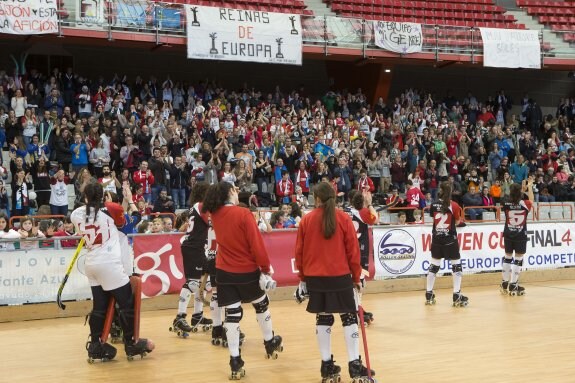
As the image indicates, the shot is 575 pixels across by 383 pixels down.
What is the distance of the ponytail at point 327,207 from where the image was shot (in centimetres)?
816

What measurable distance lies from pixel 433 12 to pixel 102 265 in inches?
951

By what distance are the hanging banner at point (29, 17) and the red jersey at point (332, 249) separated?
1580 cm

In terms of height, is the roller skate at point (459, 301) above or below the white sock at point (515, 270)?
below

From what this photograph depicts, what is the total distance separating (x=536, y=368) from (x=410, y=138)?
16.8 meters

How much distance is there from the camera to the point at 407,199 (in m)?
22.3

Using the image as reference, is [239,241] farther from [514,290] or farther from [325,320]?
[514,290]

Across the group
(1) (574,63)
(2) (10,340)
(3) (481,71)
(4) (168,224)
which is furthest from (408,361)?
(3) (481,71)

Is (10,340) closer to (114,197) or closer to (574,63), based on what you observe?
(114,197)

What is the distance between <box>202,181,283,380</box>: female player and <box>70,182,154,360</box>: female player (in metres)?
1.37

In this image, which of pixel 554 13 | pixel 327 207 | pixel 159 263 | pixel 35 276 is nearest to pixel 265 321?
pixel 327 207

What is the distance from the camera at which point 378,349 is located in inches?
407

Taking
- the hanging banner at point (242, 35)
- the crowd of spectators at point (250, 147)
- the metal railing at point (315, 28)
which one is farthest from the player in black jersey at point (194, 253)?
the hanging banner at point (242, 35)

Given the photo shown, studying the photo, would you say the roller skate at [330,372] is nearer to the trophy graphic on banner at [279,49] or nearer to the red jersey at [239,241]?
the red jersey at [239,241]

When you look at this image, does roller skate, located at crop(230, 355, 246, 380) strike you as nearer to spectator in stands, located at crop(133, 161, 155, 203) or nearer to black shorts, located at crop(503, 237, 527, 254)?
black shorts, located at crop(503, 237, 527, 254)
